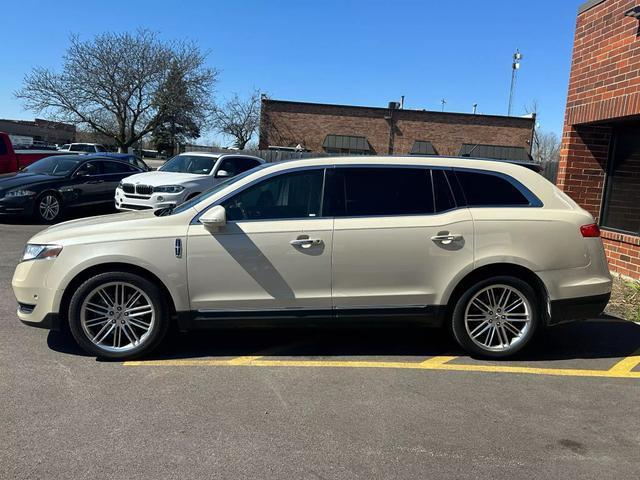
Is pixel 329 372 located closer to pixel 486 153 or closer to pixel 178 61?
pixel 178 61

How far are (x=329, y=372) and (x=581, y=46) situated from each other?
7.30m

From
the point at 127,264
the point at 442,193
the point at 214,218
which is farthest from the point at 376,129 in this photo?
the point at 127,264

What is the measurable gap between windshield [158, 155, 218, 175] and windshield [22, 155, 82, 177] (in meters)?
2.09

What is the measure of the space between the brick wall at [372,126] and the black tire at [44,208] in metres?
26.2

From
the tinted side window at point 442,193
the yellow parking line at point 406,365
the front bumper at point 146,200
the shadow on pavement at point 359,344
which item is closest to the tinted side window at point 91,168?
the front bumper at point 146,200

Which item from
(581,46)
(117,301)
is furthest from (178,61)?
(117,301)

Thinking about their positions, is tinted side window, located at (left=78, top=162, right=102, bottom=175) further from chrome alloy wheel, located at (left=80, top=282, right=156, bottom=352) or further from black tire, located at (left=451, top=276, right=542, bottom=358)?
black tire, located at (left=451, top=276, right=542, bottom=358)

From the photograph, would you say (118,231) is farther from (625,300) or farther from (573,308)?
(625,300)

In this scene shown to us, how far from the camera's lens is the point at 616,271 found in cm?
805

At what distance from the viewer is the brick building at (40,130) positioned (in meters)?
72.0

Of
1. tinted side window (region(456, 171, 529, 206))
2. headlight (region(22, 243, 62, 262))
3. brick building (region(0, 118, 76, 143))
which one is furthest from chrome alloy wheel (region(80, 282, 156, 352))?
brick building (region(0, 118, 76, 143))

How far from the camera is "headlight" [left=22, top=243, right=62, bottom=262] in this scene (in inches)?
172

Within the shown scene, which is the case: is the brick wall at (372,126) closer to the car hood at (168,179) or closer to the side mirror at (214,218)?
the car hood at (168,179)

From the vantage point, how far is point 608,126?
8.66 meters
